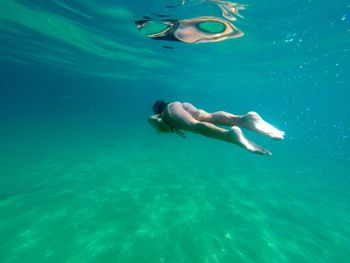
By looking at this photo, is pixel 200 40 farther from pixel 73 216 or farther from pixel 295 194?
pixel 73 216

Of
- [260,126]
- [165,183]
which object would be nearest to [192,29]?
[165,183]

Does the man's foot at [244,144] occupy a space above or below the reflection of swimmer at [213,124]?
below

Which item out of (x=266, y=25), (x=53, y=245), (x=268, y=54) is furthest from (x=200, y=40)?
(x=53, y=245)

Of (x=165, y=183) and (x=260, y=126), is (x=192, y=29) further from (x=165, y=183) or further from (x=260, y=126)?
(x=260, y=126)

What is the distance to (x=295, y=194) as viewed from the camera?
15.2m

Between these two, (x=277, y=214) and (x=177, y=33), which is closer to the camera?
(x=277, y=214)

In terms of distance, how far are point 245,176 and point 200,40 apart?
1096cm

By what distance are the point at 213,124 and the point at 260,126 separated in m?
1.08

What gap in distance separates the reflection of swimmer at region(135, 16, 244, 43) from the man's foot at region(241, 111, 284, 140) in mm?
10717

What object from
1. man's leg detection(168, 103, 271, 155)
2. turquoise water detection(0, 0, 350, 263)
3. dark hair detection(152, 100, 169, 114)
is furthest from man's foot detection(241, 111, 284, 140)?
turquoise water detection(0, 0, 350, 263)

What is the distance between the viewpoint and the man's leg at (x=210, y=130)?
478 centimetres

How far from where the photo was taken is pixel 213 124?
228 inches

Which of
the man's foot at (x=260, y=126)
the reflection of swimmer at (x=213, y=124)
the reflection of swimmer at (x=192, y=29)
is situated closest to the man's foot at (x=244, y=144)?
the reflection of swimmer at (x=213, y=124)

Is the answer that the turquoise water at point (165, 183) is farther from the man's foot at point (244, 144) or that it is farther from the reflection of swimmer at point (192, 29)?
the man's foot at point (244, 144)
